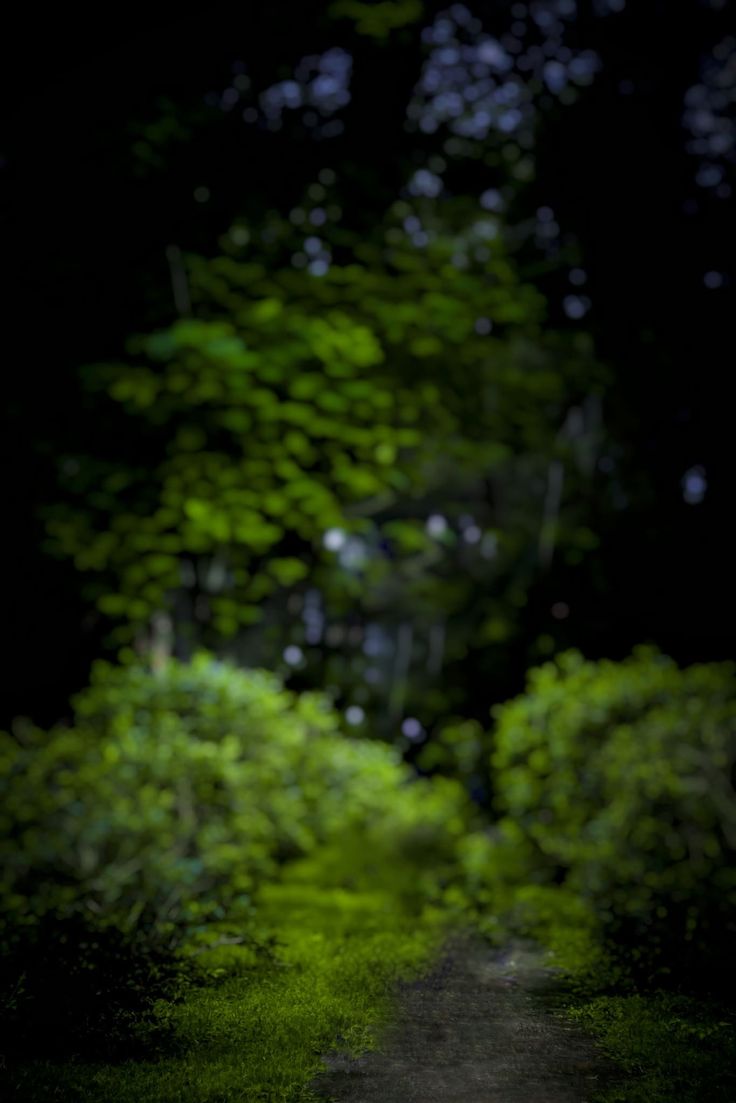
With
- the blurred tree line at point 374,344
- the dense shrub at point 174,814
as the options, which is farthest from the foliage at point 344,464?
the dense shrub at point 174,814

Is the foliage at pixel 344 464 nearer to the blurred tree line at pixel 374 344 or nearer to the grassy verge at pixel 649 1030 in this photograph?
the blurred tree line at pixel 374 344

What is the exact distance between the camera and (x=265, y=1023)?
2561mm

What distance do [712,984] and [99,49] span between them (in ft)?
17.2

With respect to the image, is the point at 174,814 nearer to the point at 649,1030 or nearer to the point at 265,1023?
the point at 265,1023

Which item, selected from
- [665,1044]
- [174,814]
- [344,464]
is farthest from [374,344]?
[665,1044]

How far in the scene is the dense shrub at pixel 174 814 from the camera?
3518 mm

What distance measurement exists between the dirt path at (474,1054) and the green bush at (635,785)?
1423 mm

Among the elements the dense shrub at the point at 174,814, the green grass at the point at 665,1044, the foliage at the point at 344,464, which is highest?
the foliage at the point at 344,464

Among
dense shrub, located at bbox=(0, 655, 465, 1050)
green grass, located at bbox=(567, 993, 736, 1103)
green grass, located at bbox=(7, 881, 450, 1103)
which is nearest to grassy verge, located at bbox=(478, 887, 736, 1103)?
green grass, located at bbox=(567, 993, 736, 1103)

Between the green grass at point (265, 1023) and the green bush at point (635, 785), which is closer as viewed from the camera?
the green grass at point (265, 1023)

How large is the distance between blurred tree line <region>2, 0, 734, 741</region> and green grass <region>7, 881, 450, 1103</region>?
Answer: 2359 millimetres

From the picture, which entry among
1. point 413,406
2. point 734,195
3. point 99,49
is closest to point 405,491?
point 413,406

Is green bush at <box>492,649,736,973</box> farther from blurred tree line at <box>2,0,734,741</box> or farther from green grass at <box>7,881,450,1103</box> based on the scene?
blurred tree line at <box>2,0,734,741</box>

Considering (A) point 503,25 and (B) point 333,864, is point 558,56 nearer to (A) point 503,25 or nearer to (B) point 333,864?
(A) point 503,25
